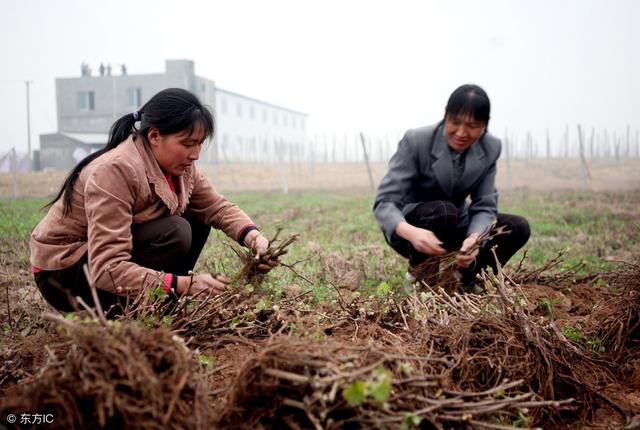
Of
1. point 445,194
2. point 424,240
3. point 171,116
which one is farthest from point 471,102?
point 171,116

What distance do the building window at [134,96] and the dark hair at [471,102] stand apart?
128ft

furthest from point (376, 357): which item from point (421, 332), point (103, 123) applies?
point (103, 123)

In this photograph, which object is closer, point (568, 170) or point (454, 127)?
point (454, 127)

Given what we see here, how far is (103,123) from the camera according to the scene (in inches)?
1537

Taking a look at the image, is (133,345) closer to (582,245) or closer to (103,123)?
Answer: (582,245)

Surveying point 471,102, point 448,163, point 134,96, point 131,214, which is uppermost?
point 134,96

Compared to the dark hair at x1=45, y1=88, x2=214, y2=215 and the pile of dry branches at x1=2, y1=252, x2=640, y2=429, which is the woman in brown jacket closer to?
the dark hair at x1=45, y1=88, x2=214, y2=215

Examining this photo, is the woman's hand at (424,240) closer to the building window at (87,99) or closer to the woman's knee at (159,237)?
the woman's knee at (159,237)

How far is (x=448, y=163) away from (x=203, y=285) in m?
1.93

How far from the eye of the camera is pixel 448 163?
3.45 metres

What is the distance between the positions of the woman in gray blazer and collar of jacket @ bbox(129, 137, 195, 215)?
137 centimetres

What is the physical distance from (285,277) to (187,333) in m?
1.73

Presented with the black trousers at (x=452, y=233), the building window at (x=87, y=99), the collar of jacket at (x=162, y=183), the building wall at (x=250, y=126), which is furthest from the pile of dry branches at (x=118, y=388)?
the building window at (x=87, y=99)

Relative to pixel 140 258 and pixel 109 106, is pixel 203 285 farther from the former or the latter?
→ pixel 109 106
